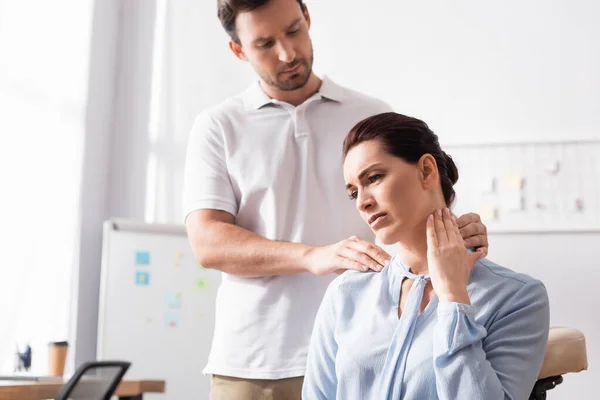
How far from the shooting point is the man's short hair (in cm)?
177

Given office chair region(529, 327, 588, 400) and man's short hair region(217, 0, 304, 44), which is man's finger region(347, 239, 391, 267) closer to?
office chair region(529, 327, 588, 400)

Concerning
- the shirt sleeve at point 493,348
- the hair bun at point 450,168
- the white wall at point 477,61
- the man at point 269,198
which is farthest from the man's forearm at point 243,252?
the white wall at point 477,61

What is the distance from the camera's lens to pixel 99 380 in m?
2.62

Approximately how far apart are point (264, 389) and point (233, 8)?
89cm

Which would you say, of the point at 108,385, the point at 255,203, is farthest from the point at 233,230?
the point at 108,385

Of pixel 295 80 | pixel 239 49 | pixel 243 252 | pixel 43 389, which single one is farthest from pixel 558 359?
pixel 43 389

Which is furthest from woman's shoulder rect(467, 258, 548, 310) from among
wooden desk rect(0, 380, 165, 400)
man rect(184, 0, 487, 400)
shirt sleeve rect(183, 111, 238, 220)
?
wooden desk rect(0, 380, 165, 400)

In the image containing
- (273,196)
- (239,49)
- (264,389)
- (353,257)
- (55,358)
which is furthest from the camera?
(55,358)

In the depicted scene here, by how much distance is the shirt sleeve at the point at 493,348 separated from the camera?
3.76 feet

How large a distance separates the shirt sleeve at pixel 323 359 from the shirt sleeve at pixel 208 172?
424 millimetres

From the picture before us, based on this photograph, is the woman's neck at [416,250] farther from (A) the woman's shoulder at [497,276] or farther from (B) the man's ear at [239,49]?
(B) the man's ear at [239,49]

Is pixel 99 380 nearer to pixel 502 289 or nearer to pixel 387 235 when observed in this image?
pixel 387 235

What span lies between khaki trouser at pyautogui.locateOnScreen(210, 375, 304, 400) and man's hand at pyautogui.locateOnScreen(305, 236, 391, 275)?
0.29 m

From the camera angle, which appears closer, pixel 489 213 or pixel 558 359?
pixel 558 359
